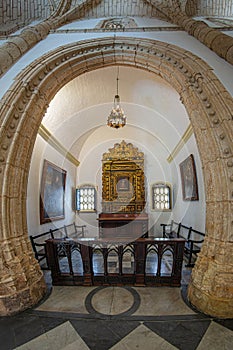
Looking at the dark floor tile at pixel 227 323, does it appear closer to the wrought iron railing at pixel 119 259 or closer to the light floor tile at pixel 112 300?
the wrought iron railing at pixel 119 259

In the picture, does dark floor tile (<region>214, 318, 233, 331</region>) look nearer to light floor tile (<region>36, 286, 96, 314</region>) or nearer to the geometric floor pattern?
the geometric floor pattern

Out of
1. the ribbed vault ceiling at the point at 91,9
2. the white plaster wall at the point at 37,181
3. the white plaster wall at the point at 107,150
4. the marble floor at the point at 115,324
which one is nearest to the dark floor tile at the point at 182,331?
the marble floor at the point at 115,324

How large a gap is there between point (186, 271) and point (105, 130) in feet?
19.0

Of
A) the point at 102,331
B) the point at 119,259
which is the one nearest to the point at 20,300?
the point at 102,331

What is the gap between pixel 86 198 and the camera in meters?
8.05

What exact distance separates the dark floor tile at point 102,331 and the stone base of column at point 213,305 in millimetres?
764

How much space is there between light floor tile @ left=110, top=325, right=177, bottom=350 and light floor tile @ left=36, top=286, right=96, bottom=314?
644 millimetres

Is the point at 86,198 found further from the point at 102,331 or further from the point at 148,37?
the point at 102,331

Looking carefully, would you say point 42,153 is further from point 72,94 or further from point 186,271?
point 186,271

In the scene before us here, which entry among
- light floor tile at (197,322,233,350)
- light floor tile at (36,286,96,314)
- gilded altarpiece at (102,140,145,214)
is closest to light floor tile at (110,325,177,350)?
light floor tile at (197,322,233,350)

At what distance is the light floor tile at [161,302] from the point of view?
7.67ft

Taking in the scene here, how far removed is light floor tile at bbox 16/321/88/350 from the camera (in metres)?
1.80

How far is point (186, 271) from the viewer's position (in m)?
3.64

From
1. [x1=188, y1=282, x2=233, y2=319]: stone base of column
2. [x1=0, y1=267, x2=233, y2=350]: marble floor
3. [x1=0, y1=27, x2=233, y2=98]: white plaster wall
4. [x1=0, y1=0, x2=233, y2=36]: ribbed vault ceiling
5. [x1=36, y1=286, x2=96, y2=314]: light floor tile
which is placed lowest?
[x1=36, y1=286, x2=96, y2=314]: light floor tile
